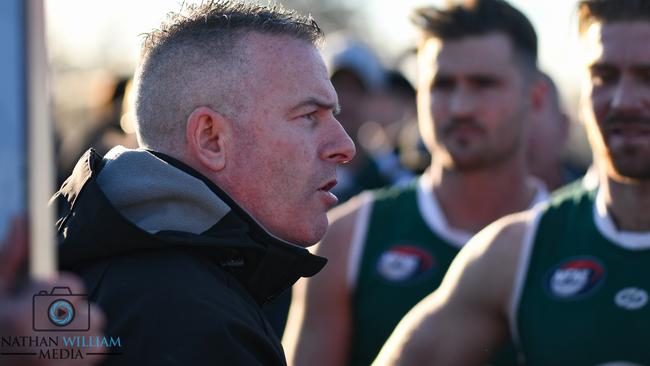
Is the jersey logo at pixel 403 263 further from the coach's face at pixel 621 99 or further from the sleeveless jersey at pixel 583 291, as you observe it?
→ the coach's face at pixel 621 99

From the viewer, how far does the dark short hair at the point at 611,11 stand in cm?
461

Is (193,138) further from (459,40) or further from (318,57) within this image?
(459,40)

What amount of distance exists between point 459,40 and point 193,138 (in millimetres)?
3310

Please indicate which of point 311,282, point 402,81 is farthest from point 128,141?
point 402,81

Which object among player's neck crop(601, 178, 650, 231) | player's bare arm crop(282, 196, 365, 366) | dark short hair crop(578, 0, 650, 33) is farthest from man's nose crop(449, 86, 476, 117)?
player's neck crop(601, 178, 650, 231)

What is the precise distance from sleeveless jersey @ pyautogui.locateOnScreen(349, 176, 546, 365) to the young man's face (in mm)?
295

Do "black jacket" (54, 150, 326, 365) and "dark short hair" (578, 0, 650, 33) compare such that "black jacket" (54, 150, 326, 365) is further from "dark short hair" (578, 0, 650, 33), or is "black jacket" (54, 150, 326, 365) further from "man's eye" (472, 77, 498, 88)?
"man's eye" (472, 77, 498, 88)

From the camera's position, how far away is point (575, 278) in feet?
14.5

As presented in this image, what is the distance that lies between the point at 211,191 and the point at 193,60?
0.50 m

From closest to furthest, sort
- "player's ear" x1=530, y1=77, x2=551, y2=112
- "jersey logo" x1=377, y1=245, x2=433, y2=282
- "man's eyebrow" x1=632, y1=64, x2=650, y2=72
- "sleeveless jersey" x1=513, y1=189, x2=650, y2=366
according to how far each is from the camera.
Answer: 1. "sleeveless jersey" x1=513, y1=189, x2=650, y2=366
2. "man's eyebrow" x1=632, y1=64, x2=650, y2=72
3. "jersey logo" x1=377, y1=245, x2=433, y2=282
4. "player's ear" x1=530, y1=77, x2=551, y2=112

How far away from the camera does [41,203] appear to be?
5.67ft

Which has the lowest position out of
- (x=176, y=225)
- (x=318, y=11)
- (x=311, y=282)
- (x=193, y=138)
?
(x=311, y=282)

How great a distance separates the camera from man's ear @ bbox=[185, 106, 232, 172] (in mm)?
2986

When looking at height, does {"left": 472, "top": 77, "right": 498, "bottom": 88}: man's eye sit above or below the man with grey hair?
above
